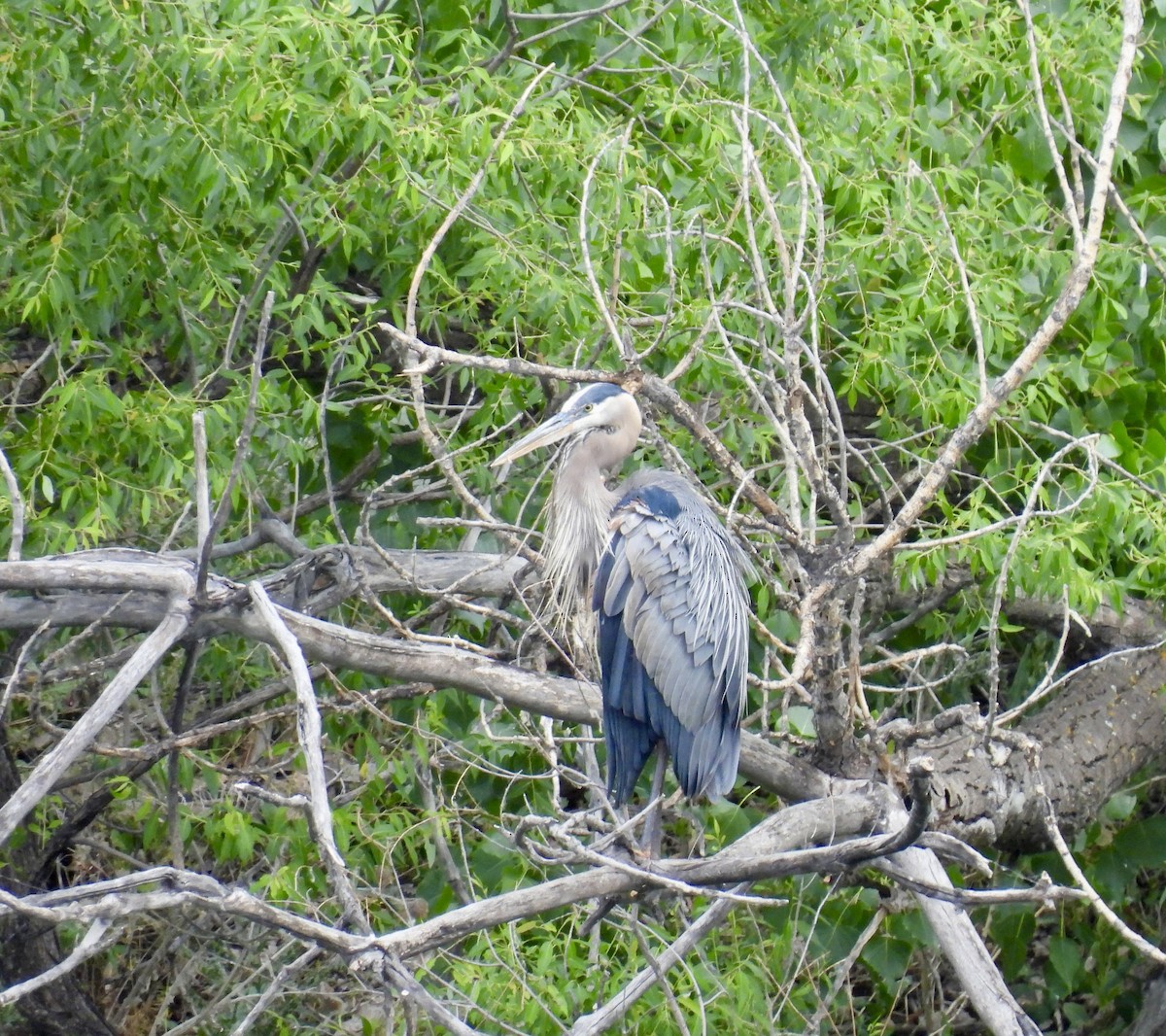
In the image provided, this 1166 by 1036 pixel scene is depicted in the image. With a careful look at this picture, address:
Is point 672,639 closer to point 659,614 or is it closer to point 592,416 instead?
point 659,614

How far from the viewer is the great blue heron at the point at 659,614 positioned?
3146mm

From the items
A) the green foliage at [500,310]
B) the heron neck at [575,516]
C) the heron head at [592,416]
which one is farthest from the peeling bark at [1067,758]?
the heron head at [592,416]

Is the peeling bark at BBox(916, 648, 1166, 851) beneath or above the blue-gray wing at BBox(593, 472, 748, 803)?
beneath

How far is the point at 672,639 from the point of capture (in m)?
3.17

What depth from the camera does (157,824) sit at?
12.8 ft

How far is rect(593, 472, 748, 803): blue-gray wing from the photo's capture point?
3145mm

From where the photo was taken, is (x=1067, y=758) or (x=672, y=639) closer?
(x=672, y=639)

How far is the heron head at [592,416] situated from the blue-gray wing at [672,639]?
0.17 meters

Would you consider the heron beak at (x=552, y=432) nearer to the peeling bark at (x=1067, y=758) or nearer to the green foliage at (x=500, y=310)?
the green foliage at (x=500, y=310)

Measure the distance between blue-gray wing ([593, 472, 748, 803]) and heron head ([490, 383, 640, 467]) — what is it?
0.55 feet

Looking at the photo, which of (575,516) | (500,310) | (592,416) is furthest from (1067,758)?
(500,310)

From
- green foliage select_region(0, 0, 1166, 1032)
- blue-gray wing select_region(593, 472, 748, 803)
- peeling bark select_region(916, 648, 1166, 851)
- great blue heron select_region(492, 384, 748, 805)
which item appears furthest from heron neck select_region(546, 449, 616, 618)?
peeling bark select_region(916, 648, 1166, 851)

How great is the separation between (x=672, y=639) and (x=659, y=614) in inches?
2.6

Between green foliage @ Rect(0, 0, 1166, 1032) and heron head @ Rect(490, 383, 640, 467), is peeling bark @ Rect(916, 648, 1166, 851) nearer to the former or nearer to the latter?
green foliage @ Rect(0, 0, 1166, 1032)
